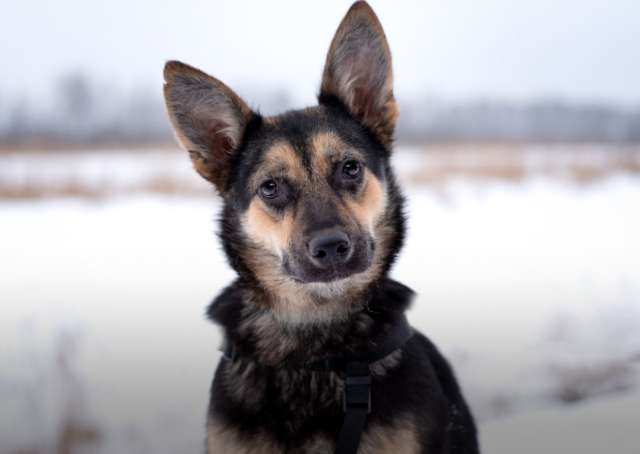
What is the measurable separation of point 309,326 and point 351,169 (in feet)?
2.25

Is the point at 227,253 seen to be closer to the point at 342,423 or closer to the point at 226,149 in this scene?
the point at 226,149

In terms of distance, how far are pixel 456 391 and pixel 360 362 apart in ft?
2.13

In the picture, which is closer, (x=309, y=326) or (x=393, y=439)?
(x=393, y=439)

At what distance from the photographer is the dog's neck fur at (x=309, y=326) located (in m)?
2.72

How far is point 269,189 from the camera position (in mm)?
2781

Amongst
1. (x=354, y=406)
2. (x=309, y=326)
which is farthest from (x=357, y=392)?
(x=309, y=326)

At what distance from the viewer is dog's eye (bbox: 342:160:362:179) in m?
2.78

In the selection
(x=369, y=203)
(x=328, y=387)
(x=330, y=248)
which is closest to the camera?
(x=330, y=248)

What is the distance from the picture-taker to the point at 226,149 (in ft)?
9.53

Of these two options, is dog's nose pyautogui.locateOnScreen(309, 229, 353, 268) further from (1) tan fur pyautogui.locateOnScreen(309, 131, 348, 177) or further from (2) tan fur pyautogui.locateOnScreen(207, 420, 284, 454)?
(2) tan fur pyautogui.locateOnScreen(207, 420, 284, 454)

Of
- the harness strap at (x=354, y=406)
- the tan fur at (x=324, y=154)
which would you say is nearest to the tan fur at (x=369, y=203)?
the tan fur at (x=324, y=154)

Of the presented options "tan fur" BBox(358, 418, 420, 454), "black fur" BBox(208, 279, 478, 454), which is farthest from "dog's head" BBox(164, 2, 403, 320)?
"tan fur" BBox(358, 418, 420, 454)

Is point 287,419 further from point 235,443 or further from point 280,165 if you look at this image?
point 280,165

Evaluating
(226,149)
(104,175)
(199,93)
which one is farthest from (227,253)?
(104,175)
